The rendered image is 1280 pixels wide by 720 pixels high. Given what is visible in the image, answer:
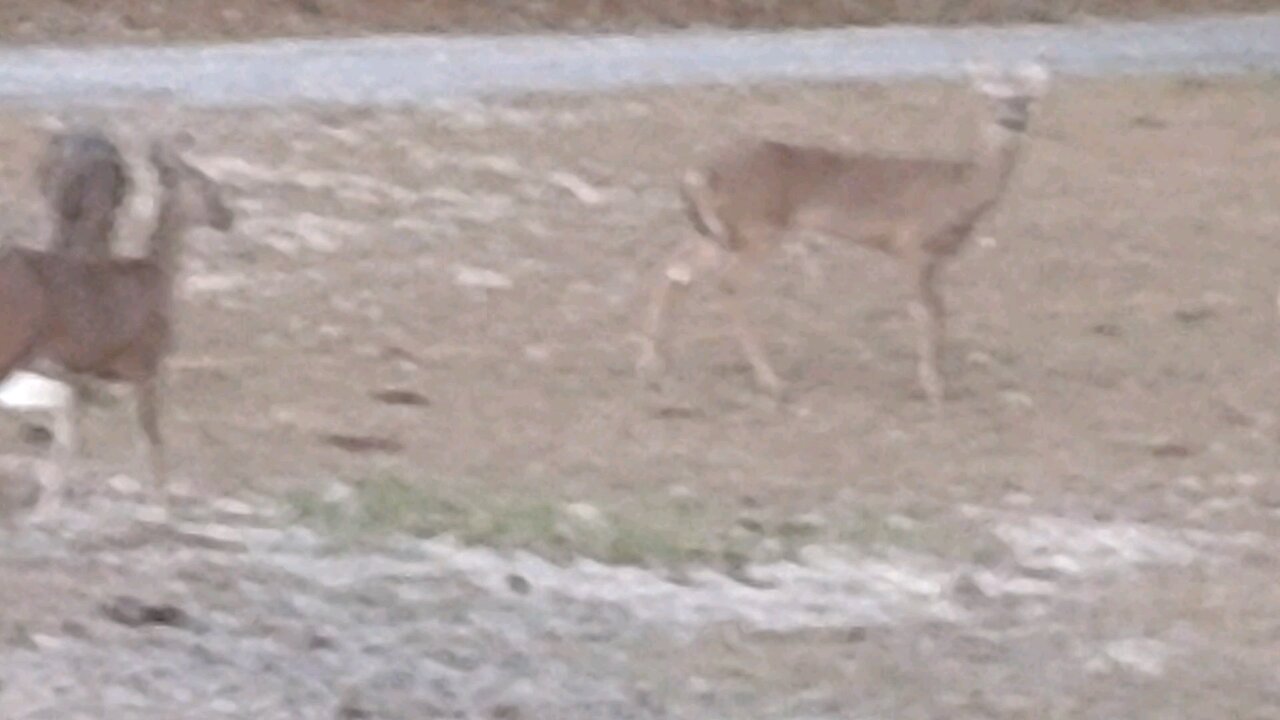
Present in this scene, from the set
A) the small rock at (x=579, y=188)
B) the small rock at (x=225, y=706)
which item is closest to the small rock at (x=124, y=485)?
the small rock at (x=225, y=706)

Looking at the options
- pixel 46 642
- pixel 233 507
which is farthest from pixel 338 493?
pixel 46 642

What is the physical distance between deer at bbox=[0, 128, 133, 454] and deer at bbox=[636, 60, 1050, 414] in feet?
4.75

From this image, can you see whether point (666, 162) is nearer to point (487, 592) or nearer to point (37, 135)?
point (37, 135)

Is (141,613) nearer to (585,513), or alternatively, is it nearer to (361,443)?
(585,513)

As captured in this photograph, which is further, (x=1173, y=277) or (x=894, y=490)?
(x=1173, y=277)

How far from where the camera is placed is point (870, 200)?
17.4 ft

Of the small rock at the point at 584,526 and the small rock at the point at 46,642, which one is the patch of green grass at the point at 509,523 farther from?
the small rock at the point at 46,642

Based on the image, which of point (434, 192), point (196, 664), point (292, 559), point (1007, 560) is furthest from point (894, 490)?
point (434, 192)

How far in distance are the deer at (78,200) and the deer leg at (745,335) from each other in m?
1.50

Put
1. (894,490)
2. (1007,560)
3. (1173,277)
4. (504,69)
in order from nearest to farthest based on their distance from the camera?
1. (1007,560)
2. (894,490)
3. (1173,277)
4. (504,69)

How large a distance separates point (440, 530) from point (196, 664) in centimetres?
80

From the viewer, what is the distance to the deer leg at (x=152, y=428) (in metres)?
4.26

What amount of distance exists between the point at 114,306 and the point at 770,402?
160cm

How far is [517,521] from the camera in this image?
13.9 ft
